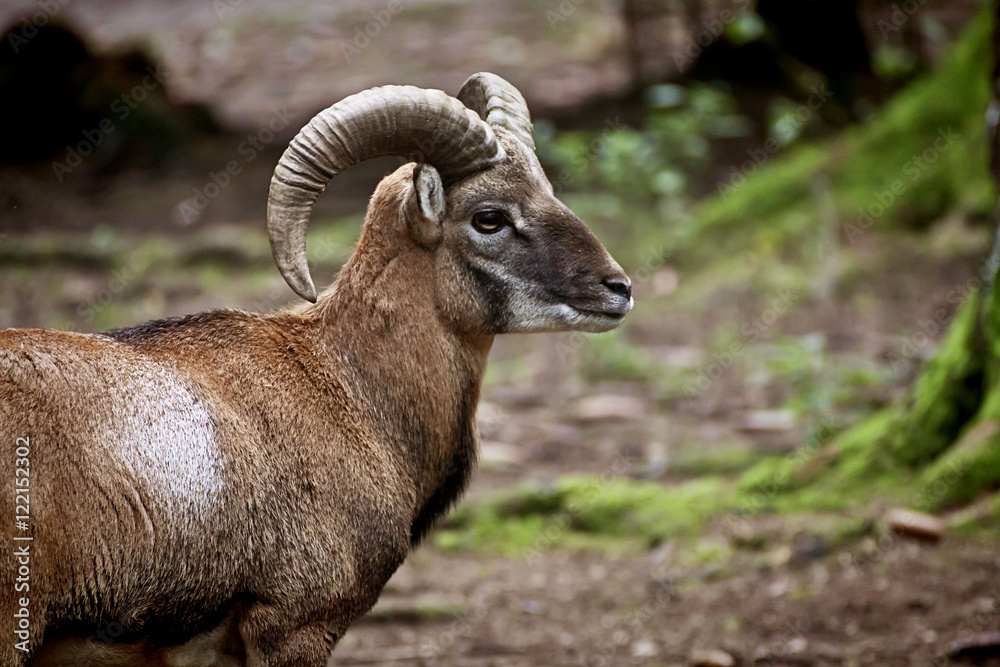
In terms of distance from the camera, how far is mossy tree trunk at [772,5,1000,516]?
7008 millimetres

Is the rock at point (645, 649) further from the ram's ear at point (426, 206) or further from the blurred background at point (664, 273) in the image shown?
the ram's ear at point (426, 206)

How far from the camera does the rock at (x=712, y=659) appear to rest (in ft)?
20.8

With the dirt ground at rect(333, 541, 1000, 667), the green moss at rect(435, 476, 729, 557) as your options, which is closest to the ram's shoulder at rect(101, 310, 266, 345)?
the dirt ground at rect(333, 541, 1000, 667)

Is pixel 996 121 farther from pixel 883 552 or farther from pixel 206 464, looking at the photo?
pixel 206 464

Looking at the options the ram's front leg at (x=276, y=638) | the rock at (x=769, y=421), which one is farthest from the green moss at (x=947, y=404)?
the ram's front leg at (x=276, y=638)

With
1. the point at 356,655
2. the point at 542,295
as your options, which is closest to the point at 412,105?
the point at 542,295

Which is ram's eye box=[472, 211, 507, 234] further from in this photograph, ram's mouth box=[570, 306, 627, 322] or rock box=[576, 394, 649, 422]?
rock box=[576, 394, 649, 422]

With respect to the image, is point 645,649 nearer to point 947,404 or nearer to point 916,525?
point 916,525

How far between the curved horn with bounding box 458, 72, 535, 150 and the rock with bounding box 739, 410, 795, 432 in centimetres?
493

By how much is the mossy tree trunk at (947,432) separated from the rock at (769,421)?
5.01 feet

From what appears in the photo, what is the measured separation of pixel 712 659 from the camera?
6359 millimetres

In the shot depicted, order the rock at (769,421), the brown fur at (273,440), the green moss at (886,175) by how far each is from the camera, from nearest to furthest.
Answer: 1. the brown fur at (273,440)
2. the rock at (769,421)
3. the green moss at (886,175)

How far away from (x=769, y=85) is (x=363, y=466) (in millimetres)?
13012

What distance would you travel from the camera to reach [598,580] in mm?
7977
